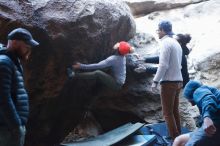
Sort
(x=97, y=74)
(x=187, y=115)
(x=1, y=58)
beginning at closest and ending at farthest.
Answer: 1. (x=1, y=58)
2. (x=97, y=74)
3. (x=187, y=115)

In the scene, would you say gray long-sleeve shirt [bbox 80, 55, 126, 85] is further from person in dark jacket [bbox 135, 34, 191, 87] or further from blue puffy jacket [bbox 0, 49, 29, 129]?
blue puffy jacket [bbox 0, 49, 29, 129]

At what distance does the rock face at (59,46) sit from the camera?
5160 mm

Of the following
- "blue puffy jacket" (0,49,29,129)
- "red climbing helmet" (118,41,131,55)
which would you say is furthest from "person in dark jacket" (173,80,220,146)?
"red climbing helmet" (118,41,131,55)

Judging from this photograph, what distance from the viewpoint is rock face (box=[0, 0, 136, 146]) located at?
16.9 ft

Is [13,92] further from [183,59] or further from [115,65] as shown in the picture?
[183,59]

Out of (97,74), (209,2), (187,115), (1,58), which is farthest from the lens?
(209,2)

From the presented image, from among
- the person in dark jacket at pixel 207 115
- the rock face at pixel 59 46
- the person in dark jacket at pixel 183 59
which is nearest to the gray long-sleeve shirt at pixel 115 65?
the rock face at pixel 59 46

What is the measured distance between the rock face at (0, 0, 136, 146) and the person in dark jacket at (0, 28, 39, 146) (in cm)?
137

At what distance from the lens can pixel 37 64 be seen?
5.44 m

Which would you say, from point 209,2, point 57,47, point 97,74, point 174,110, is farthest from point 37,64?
point 209,2

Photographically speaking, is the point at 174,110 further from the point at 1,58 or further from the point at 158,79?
the point at 1,58

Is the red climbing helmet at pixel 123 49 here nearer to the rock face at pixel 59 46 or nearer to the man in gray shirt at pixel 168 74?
the rock face at pixel 59 46

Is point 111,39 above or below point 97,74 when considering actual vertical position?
above

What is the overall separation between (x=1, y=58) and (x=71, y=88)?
2.96 meters
